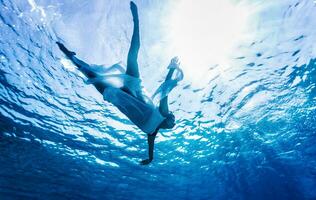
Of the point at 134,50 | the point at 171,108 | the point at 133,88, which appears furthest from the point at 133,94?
the point at 171,108

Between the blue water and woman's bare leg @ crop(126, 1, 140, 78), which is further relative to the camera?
the blue water

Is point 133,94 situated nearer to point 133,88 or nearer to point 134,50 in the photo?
point 133,88

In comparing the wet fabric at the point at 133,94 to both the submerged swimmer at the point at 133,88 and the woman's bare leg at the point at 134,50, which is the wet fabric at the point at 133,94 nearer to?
the submerged swimmer at the point at 133,88

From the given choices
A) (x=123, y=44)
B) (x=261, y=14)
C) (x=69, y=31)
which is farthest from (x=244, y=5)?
(x=69, y=31)

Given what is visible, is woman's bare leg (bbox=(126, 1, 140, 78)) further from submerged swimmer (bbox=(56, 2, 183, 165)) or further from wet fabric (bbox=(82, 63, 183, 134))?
wet fabric (bbox=(82, 63, 183, 134))

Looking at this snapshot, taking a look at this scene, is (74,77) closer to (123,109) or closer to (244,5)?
(123,109)

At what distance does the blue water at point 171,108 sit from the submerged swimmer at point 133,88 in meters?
3.04

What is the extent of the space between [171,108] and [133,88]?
23.2ft

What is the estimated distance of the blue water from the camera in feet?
29.1

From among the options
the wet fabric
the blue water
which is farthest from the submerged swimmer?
the blue water

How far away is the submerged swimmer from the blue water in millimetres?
3043

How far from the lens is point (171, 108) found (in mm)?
13086

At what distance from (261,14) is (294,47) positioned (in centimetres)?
248

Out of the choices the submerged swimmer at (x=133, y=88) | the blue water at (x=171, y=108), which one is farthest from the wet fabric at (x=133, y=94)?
the blue water at (x=171, y=108)
